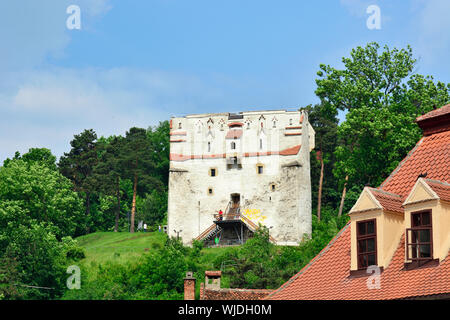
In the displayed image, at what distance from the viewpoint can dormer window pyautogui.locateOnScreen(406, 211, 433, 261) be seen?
17641 mm

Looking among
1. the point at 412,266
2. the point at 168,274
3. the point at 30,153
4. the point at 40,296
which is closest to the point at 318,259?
the point at 412,266

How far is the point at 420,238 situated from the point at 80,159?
107 m

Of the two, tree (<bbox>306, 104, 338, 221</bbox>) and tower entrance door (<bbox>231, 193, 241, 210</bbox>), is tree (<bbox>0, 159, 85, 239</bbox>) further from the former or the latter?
tree (<bbox>306, 104, 338, 221</bbox>)

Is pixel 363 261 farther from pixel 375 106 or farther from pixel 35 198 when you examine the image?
pixel 35 198

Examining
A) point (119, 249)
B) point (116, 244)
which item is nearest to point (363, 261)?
point (119, 249)

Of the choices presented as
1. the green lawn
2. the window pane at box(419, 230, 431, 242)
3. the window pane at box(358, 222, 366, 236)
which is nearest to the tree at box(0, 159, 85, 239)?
the green lawn

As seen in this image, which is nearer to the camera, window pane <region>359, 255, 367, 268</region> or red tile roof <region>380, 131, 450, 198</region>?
window pane <region>359, 255, 367, 268</region>

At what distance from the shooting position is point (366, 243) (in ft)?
62.0

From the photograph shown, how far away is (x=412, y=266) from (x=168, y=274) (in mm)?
51968

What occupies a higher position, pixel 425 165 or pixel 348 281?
pixel 425 165

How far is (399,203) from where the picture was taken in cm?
1884

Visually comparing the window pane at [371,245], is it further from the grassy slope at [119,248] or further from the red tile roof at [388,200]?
the grassy slope at [119,248]

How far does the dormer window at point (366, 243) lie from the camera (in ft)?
61.2

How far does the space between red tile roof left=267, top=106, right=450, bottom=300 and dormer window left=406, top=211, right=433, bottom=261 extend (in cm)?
32
